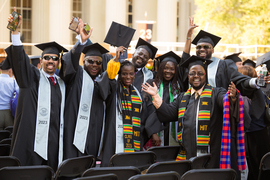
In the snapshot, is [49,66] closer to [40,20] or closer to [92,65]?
[92,65]

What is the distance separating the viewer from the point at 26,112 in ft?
13.4

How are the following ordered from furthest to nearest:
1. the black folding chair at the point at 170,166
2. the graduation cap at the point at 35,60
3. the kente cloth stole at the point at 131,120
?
the graduation cap at the point at 35,60 → the kente cloth stole at the point at 131,120 → the black folding chair at the point at 170,166

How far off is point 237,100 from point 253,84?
0.29m

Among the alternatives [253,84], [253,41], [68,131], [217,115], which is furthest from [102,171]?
[253,41]

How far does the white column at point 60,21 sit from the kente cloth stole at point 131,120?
15869 millimetres

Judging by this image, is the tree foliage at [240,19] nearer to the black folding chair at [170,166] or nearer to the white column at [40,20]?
the white column at [40,20]

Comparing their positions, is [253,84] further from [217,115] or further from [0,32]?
[0,32]

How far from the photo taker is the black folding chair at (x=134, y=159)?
346 cm

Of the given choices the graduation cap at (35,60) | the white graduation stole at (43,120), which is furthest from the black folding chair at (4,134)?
the graduation cap at (35,60)

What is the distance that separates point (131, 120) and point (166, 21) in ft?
54.5

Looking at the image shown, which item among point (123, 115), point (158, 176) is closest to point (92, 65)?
point (123, 115)

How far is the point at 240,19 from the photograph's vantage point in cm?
1941

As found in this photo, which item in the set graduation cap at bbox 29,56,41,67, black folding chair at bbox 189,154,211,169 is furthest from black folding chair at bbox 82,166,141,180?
graduation cap at bbox 29,56,41,67

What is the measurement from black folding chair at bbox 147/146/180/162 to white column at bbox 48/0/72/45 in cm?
1650
